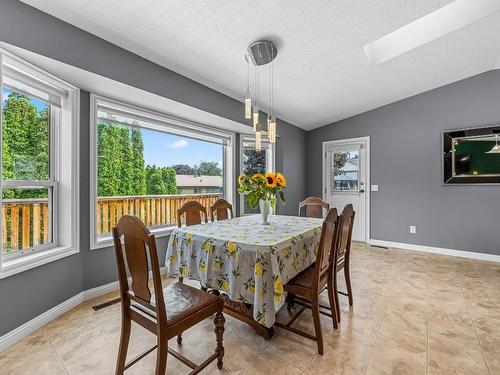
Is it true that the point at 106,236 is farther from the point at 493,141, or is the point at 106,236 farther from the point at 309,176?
the point at 493,141

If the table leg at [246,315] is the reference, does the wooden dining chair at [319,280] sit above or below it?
above

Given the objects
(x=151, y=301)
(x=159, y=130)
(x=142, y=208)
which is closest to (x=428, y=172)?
(x=159, y=130)

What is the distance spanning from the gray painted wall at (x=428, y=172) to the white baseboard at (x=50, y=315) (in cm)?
438

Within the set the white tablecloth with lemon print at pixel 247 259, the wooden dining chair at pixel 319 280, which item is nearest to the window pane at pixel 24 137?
the white tablecloth with lemon print at pixel 247 259

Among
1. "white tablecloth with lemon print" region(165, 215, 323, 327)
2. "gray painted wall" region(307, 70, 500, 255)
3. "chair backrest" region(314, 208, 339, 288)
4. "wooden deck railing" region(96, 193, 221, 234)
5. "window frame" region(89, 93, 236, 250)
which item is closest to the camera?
"white tablecloth with lemon print" region(165, 215, 323, 327)

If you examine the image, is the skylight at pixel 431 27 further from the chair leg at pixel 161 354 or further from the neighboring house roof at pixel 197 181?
the chair leg at pixel 161 354

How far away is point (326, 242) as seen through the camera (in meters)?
1.70

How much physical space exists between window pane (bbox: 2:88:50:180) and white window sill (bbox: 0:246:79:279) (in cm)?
63

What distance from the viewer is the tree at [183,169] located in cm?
362

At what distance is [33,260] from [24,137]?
1.01 metres

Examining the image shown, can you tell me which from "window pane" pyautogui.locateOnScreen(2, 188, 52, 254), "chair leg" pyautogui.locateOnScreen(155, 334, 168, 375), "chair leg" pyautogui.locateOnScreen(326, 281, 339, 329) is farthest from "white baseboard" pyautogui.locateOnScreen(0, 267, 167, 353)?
"chair leg" pyautogui.locateOnScreen(326, 281, 339, 329)

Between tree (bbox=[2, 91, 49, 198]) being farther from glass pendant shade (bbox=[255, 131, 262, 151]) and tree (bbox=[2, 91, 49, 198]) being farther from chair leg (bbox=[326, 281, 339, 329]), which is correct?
chair leg (bbox=[326, 281, 339, 329])

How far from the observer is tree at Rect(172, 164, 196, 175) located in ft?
11.9

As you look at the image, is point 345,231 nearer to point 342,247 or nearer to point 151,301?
point 342,247
